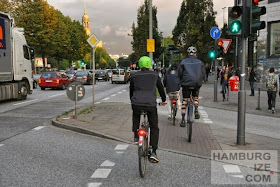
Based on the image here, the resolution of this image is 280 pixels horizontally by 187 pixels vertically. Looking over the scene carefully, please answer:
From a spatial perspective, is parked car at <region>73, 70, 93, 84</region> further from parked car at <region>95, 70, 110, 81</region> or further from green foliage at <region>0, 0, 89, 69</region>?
green foliage at <region>0, 0, 89, 69</region>

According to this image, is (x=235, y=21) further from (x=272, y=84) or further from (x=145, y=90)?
(x=272, y=84)

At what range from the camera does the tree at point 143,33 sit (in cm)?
5397

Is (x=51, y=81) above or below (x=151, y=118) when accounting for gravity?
Answer: above

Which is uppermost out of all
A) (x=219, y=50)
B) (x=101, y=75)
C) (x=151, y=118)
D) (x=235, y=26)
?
(x=219, y=50)

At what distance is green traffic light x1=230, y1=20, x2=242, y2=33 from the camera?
22.5ft

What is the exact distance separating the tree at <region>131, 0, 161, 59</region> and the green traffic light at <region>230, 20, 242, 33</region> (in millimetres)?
46645

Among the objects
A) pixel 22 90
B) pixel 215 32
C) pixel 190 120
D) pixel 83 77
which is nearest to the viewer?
pixel 190 120

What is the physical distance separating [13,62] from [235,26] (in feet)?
39.3

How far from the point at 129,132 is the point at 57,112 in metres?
5.32

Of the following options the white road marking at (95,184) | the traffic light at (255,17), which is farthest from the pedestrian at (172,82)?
the white road marking at (95,184)

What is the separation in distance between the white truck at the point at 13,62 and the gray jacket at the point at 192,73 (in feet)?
32.9

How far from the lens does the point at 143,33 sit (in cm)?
5434

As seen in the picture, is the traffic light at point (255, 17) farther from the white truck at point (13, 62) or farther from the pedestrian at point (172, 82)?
the white truck at point (13, 62)

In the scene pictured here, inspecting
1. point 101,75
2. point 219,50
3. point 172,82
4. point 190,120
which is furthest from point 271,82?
point 101,75
